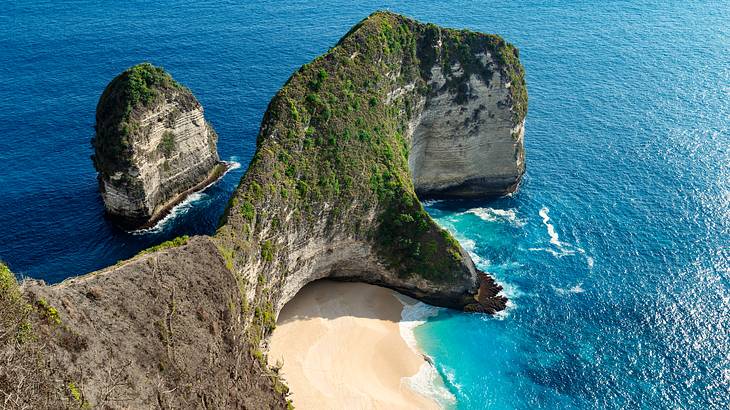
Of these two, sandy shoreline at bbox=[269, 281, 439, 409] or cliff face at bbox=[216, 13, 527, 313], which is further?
cliff face at bbox=[216, 13, 527, 313]

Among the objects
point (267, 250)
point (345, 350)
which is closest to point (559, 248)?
point (345, 350)

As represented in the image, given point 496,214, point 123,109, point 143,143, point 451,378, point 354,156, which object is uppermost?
point 123,109

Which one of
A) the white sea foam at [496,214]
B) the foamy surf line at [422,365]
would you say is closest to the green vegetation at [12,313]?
Answer: the foamy surf line at [422,365]

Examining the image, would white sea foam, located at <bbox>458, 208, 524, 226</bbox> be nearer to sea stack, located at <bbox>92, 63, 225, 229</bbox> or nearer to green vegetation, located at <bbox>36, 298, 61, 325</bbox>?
sea stack, located at <bbox>92, 63, 225, 229</bbox>

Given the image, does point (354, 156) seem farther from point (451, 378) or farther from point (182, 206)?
point (182, 206)

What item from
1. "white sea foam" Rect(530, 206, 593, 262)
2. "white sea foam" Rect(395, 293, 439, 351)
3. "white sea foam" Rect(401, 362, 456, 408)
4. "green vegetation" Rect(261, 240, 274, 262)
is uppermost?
"green vegetation" Rect(261, 240, 274, 262)

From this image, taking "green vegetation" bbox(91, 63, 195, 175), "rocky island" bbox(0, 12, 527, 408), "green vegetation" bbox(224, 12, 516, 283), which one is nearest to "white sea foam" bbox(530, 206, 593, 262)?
"rocky island" bbox(0, 12, 527, 408)

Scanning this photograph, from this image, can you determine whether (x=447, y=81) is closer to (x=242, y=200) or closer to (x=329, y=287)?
(x=329, y=287)

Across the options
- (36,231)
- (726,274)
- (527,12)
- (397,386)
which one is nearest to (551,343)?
(397,386)
